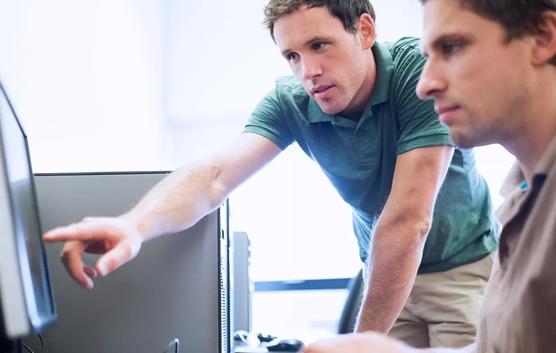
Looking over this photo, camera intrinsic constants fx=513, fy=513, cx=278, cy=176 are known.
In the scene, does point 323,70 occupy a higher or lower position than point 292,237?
higher

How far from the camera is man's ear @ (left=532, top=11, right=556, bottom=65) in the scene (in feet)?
2.22

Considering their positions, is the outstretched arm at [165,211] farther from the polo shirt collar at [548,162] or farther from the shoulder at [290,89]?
the polo shirt collar at [548,162]

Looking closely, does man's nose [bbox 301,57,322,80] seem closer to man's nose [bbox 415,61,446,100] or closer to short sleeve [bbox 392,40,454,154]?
short sleeve [bbox 392,40,454,154]

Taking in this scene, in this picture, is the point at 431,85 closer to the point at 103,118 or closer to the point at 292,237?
the point at 103,118

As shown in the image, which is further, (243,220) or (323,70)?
(243,220)

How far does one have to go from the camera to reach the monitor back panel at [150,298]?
90 cm

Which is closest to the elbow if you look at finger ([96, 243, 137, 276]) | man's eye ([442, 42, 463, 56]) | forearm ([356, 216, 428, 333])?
forearm ([356, 216, 428, 333])

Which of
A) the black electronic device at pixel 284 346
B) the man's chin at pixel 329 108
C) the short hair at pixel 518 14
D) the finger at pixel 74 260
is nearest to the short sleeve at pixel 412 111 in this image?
the man's chin at pixel 329 108

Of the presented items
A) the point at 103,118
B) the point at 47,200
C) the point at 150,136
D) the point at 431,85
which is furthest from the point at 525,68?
the point at 150,136

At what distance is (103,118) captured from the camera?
186cm

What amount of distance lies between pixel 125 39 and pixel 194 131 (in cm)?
62

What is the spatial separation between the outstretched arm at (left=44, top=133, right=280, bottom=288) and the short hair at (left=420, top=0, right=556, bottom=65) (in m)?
0.58

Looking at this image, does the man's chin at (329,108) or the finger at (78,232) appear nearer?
the finger at (78,232)

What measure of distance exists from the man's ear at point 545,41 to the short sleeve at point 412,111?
0.38 metres
